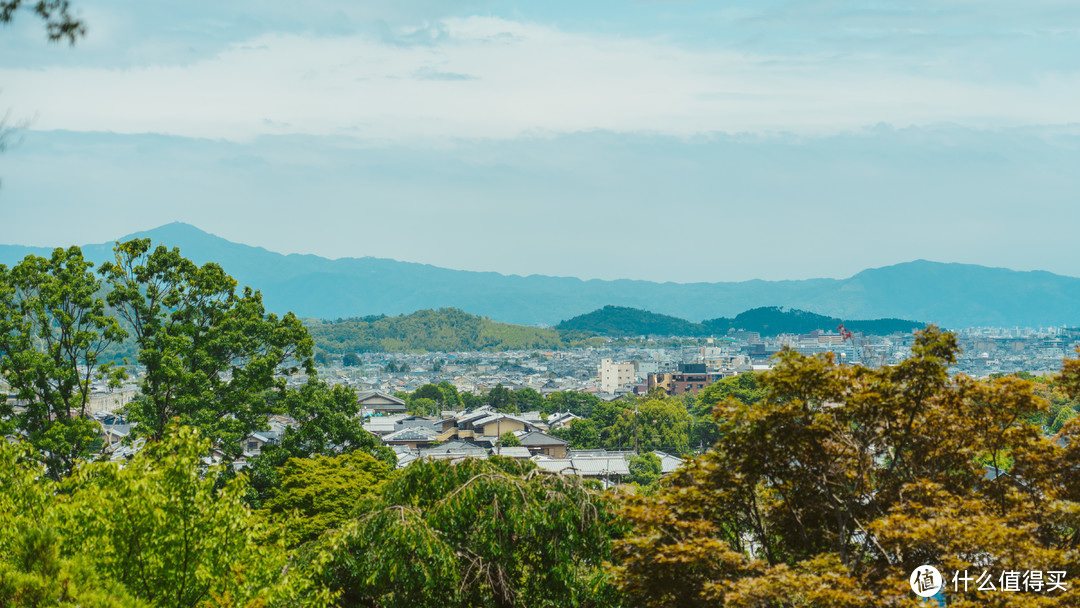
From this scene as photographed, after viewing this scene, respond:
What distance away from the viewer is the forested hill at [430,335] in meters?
154

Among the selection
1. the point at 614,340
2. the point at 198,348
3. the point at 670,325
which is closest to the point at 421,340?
the point at 614,340

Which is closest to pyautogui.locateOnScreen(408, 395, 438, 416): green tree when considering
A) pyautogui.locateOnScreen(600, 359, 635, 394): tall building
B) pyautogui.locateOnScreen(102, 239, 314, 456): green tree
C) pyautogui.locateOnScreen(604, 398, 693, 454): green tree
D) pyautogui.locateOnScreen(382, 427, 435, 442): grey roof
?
pyautogui.locateOnScreen(382, 427, 435, 442): grey roof

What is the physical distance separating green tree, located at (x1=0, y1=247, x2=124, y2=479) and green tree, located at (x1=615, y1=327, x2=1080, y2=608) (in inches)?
420

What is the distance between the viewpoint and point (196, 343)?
15422 millimetres

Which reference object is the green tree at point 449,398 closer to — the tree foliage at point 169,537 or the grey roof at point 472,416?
the grey roof at point 472,416

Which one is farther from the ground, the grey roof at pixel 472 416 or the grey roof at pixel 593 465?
the grey roof at pixel 593 465

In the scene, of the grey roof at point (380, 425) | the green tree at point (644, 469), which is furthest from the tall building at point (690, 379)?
the green tree at point (644, 469)

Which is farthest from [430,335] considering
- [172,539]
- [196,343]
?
[172,539]

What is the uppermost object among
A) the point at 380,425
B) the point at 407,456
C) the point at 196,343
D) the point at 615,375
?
the point at 196,343

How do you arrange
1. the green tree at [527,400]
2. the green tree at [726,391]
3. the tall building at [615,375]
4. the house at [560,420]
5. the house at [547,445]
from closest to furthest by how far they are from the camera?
the house at [547,445] < the green tree at [726,391] < the house at [560,420] < the green tree at [527,400] < the tall building at [615,375]

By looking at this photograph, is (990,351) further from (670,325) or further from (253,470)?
(253,470)

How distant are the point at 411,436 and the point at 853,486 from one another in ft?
120

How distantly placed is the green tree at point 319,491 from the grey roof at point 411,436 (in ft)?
87.6

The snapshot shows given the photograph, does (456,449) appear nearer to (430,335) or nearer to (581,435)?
(581,435)
